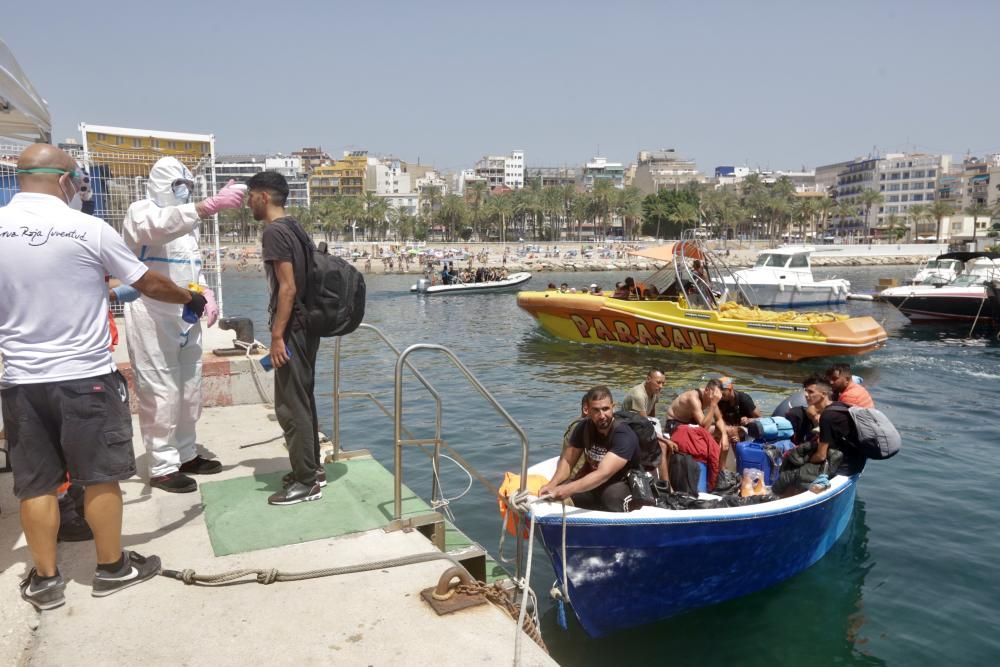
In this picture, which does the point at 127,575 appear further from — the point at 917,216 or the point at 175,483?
the point at 917,216

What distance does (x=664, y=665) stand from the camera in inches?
205

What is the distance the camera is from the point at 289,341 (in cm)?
459

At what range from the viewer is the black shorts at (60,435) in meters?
3.24

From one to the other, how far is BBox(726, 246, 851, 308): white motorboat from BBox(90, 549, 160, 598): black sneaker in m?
30.9

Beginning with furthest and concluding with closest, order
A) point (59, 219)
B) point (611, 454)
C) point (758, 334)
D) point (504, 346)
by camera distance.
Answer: point (504, 346), point (758, 334), point (611, 454), point (59, 219)

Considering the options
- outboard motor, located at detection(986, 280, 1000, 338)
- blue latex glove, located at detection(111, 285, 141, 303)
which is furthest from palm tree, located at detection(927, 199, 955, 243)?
blue latex glove, located at detection(111, 285, 141, 303)

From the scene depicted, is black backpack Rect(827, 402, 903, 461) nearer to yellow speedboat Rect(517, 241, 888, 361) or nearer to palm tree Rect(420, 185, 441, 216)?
yellow speedboat Rect(517, 241, 888, 361)

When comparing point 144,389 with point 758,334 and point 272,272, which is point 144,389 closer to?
point 272,272

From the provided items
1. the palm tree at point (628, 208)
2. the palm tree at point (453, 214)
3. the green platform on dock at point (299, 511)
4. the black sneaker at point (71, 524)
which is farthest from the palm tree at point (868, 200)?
the black sneaker at point (71, 524)

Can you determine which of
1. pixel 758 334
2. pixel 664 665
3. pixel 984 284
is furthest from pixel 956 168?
pixel 664 665

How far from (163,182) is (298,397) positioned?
1.83 meters

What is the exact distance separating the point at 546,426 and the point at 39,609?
9063mm

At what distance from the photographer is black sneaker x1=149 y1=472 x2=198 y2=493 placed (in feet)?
16.3

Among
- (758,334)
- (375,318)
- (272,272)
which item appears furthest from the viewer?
(375,318)
